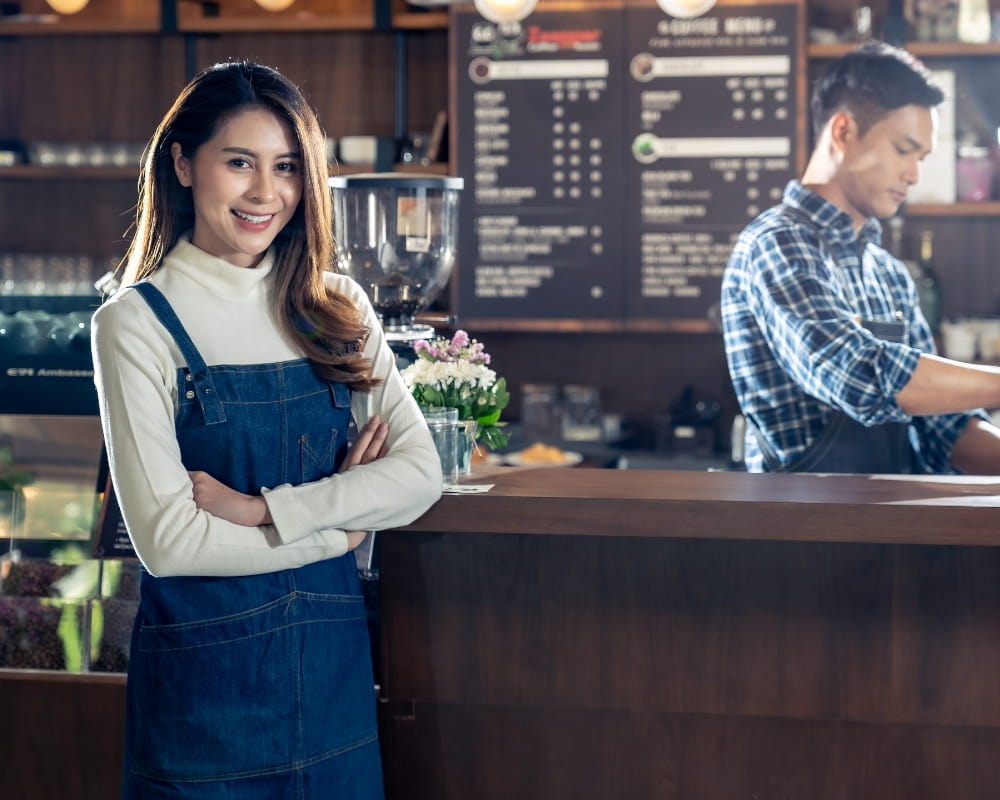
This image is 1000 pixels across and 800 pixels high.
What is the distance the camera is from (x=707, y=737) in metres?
1.83

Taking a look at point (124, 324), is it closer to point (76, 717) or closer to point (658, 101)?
point (76, 717)

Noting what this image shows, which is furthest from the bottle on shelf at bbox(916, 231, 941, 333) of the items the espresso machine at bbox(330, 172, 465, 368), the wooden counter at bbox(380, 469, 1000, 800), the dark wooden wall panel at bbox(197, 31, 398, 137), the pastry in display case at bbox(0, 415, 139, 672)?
the pastry in display case at bbox(0, 415, 139, 672)

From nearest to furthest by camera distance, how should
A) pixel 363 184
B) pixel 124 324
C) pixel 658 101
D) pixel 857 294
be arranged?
1. pixel 124 324
2. pixel 363 184
3. pixel 857 294
4. pixel 658 101

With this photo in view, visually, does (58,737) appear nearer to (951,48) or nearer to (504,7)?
(504,7)

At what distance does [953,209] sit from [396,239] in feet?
8.09

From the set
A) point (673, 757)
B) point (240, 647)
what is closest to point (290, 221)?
point (240, 647)

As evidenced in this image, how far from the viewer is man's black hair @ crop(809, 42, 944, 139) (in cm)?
233

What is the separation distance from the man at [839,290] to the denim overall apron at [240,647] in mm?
1011

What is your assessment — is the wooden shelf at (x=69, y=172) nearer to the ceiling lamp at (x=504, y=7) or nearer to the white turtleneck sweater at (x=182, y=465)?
the ceiling lamp at (x=504, y=7)

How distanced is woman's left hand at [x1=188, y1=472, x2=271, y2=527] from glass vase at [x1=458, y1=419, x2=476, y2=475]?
1.38 ft

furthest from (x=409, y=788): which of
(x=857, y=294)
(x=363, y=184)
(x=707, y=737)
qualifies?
(x=857, y=294)

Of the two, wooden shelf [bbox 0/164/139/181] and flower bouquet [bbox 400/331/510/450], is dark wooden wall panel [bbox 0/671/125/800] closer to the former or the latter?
flower bouquet [bbox 400/331/510/450]

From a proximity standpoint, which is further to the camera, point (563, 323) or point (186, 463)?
point (563, 323)

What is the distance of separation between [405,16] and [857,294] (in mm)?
→ 2344
